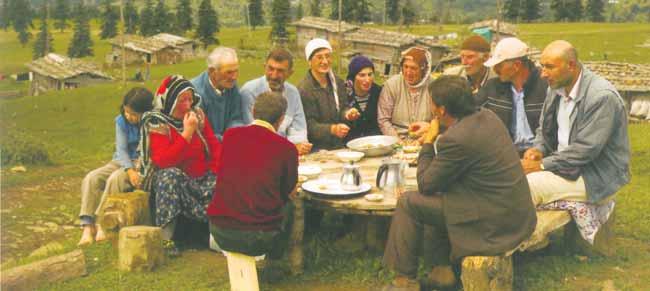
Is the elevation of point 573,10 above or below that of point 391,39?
above

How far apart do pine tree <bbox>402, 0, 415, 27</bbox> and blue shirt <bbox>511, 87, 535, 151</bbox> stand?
173 feet

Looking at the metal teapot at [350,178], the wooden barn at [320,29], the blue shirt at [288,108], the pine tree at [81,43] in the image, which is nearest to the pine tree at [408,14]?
the wooden barn at [320,29]

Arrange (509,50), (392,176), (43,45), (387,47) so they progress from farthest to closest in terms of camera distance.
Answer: (43,45) < (387,47) < (509,50) < (392,176)

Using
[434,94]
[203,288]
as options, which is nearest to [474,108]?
[434,94]

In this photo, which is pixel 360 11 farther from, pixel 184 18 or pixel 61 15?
pixel 61 15

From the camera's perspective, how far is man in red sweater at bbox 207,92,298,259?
495 cm

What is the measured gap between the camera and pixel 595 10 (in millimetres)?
63438

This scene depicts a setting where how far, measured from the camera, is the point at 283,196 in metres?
5.22

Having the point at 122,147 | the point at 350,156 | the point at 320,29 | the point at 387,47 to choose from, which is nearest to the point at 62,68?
the point at 320,29

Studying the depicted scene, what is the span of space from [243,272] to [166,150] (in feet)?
5.10

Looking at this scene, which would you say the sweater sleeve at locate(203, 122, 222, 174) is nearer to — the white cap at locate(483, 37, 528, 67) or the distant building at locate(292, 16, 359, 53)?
the white cap at locate(483, 37, 528, 67)

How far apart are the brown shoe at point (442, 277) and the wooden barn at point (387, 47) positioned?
27.3 metres

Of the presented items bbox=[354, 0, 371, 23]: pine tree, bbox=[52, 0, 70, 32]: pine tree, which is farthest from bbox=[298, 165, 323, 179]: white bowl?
bbox=[52, 0, 70, 32]: pine tree

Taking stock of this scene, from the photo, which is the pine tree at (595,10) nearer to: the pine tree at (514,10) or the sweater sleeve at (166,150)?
the pine tree at (514,10)
